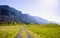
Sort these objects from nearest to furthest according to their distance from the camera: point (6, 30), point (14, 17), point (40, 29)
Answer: point (14, 17) → point (6, 30) → point (40, 29)

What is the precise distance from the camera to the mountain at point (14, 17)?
604 centimetres

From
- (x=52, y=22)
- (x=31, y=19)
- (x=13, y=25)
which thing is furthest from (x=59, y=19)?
(x=13, y=25)

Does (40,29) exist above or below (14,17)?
below

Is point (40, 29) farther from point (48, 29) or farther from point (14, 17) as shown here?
point (14, 17)

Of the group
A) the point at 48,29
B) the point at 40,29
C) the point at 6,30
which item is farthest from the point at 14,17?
the point at 48,29

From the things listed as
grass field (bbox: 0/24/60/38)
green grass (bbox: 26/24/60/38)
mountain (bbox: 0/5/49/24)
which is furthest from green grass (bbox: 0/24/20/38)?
green grass (bbox: 26/24/60/38)

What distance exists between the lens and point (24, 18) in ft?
20.3

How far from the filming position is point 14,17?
20.1 ft

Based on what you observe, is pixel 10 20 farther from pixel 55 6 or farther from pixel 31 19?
pixel 55 6

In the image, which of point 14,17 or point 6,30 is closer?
point 14,17

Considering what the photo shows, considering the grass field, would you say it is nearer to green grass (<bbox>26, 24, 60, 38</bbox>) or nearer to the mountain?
green grass (<bbox>26, 24, 60, 38</bbox>)

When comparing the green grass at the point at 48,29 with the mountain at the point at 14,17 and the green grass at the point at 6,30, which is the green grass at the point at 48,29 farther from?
the green grass at the point at 6,30

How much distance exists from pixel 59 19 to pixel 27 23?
4.49 feet

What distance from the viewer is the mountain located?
19.8 ft
